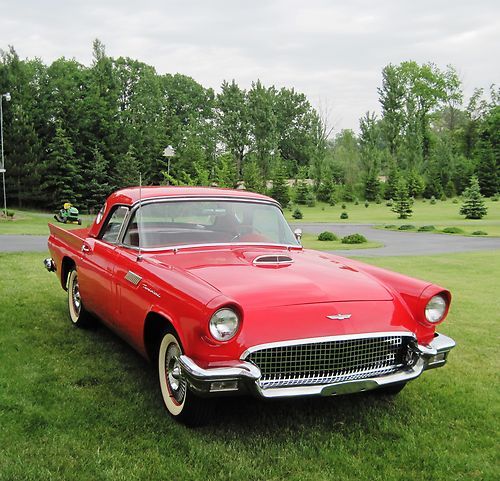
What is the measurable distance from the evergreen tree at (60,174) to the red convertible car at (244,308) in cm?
4147

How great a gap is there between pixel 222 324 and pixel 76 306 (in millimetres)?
3432

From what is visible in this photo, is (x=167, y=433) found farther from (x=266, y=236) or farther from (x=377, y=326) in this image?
(x=266, y=236)

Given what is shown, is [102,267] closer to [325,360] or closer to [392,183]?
[325,360]

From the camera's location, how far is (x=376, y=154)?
55.2m

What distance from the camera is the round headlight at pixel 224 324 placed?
10.4 ft

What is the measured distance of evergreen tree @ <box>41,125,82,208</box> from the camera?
44156 mm

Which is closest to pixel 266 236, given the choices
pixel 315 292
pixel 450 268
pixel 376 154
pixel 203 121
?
pixel 315 292

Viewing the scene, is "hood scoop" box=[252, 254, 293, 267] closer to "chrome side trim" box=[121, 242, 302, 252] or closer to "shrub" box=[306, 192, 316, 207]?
"chrome side trim" box=[121, 242, 302, 252]

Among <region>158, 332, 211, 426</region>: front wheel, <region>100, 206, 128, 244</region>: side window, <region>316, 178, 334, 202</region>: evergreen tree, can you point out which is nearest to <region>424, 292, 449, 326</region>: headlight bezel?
<region>158, 332, 211, 426</region>: front wheel

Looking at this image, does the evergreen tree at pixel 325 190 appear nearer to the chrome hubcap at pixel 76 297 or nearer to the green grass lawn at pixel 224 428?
the chrome hubcap at pixel 76 297

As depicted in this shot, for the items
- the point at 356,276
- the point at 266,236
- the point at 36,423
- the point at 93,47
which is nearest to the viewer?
the point at 36,423

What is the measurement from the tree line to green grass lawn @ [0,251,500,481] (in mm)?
34074

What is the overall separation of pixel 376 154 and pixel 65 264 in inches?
2048

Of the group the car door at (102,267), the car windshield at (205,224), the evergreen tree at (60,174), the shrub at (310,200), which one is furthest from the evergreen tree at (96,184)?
the car windshield at (205,224)
